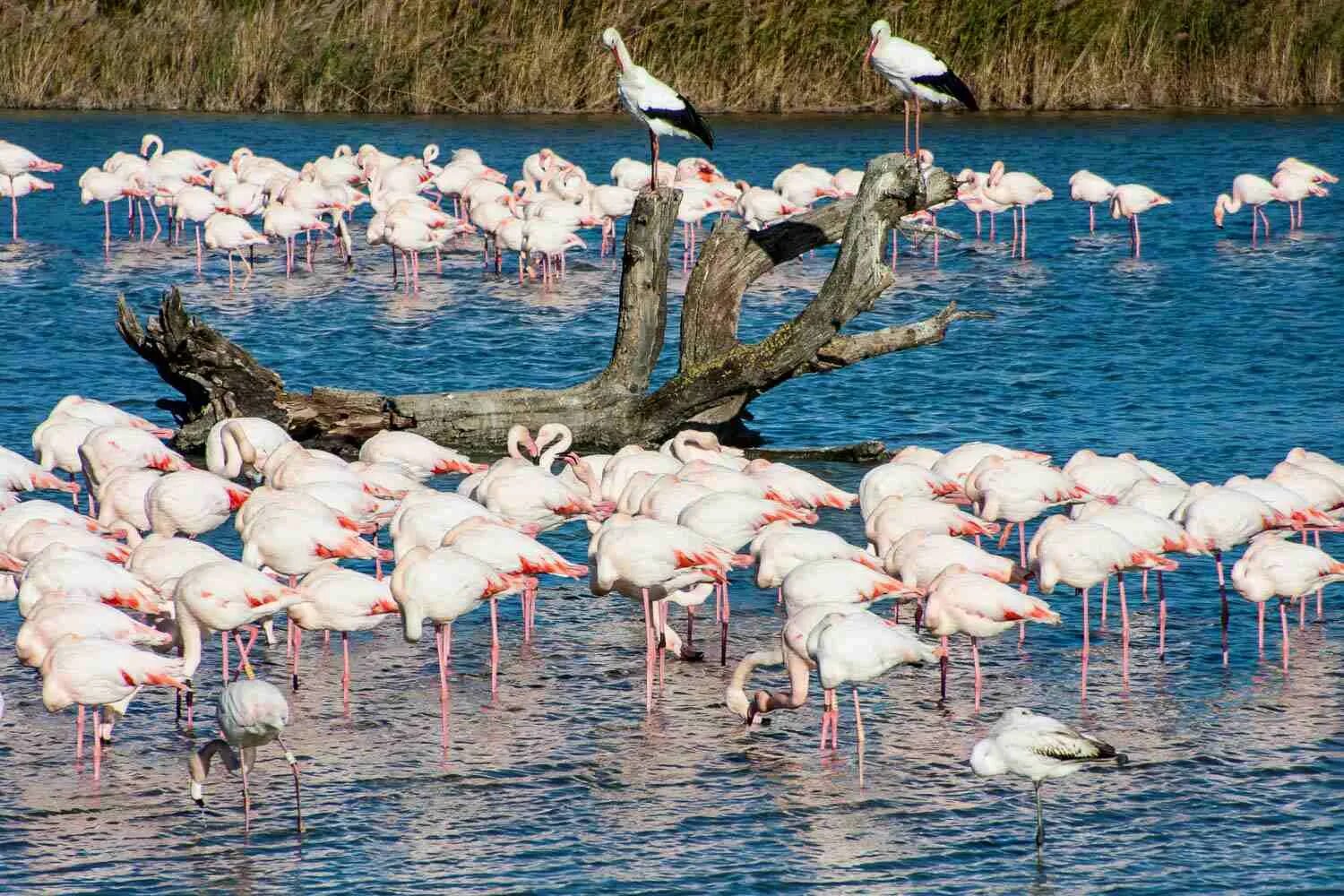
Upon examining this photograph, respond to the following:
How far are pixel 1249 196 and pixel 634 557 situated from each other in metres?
16.3

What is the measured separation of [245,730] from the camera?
7.23 metres

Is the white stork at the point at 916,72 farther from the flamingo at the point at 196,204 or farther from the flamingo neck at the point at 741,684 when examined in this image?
the flamingo neck at the point at 741,684

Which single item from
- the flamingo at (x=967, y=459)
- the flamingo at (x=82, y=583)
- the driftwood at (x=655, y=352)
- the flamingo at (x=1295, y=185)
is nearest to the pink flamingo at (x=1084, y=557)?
the flamingo at (x=967, y=459)

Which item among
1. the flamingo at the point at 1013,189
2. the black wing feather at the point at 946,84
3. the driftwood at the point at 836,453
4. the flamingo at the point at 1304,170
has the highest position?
the black wing feather at the point at 946,84

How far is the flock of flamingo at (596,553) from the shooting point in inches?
313

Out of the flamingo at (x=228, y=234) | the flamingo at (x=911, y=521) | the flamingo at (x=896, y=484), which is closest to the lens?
the flamingo at (x=911, y=521)

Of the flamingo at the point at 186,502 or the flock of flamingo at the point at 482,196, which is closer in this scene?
the flamingo at the point at 186,502

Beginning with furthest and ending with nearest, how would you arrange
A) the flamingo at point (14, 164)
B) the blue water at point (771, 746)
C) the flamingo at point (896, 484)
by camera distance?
the flamingo at point (14, 164) < the flamingo at point (896, 484) < the blue water at point (771, 746)

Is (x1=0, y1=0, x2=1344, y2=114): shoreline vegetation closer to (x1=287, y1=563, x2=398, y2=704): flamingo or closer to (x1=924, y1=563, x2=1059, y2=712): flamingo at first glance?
(x1=924, y1=563, x2=1059, y2=712): flamingo

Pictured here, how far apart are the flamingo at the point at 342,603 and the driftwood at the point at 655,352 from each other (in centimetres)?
398

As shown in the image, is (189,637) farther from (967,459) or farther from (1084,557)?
(967,459)

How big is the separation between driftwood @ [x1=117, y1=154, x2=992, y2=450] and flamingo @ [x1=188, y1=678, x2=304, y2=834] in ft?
17.6

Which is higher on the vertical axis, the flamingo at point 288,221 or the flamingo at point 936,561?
the flamingo at point 288,221

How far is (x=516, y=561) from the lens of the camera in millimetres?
9133
